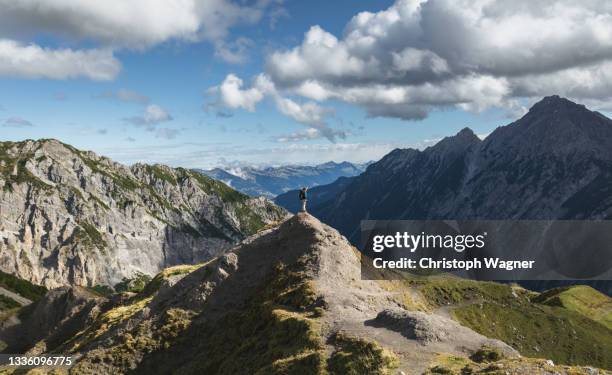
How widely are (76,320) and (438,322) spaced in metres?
110

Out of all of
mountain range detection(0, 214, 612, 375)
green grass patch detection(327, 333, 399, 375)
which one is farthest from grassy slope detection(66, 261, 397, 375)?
mountain range detection(0, 214, 612, 375)

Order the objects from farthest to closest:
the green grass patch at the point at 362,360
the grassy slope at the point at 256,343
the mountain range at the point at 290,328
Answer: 1. the grassy slope at the point at 256,343
2. the mountain range at the point at 290,328
3. the green grass patch at the point at 362,360

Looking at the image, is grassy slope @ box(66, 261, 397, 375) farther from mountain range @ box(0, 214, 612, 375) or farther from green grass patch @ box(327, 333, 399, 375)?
mountain range @ box(0, 214, 612, 375)

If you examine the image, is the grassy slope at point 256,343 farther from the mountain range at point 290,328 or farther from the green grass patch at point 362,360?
the mountain range at point 290,328

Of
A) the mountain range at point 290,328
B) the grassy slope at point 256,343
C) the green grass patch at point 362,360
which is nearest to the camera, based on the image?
the green grass patch at point 362,360

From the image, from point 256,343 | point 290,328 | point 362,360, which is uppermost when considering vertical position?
point 362,360

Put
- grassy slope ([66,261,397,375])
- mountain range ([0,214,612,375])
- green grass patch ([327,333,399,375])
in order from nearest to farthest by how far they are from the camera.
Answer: green grass patch ([327,333,399,375]) < mountain range ([0,214,612,375]) < grassy slope ([66,261,397,375])

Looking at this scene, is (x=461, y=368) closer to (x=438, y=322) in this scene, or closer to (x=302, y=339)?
(x=438, y=322)

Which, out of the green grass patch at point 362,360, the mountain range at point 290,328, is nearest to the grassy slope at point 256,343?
the green grass patch at point 362,360

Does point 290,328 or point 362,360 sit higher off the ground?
point 362,360

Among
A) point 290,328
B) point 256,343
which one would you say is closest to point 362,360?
point 290,328

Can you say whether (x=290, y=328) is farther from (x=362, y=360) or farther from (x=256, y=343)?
(x=362, y=360)

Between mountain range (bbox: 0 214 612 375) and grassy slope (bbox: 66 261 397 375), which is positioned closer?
mountain range (bbox: 0 214 612 375)

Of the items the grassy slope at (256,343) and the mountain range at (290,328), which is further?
the grassy slope at (256,343)
